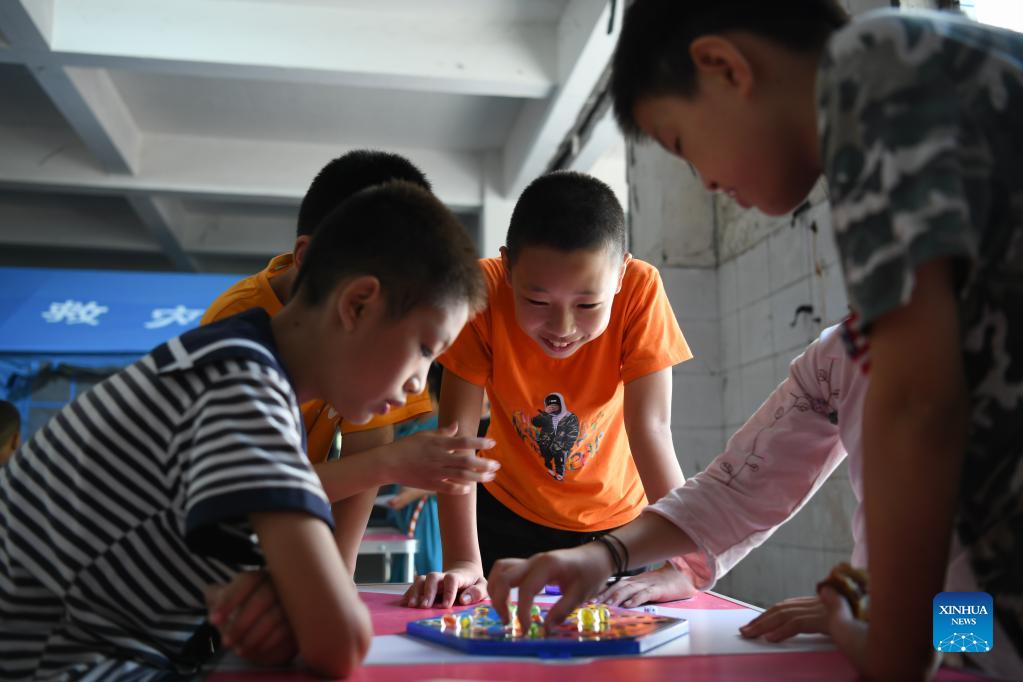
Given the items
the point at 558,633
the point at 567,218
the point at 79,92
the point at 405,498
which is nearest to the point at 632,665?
the point at 558,633

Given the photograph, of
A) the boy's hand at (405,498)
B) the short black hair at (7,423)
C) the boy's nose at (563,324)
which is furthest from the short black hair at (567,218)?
the short black hair at (7,423)

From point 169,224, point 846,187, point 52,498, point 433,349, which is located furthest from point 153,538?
point 169,224

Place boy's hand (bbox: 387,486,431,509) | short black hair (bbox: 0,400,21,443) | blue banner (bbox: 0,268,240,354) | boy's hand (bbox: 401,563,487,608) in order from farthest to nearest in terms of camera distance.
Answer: blue banner (bbox: 0,268,240,354) < boy's hand (bbox: 387,486,431,509) < short black hair (bbox: 0,400,21,443) < boy's hand (bbox: 401,563,487,608)

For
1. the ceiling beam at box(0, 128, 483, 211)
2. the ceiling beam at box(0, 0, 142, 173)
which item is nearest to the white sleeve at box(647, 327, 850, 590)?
the ceiling beam at box(0, 0, 142, 173)

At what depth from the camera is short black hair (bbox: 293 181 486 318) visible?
2.97 feet

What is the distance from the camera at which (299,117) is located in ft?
18.7

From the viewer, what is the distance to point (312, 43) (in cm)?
444

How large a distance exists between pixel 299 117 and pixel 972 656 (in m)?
5.61

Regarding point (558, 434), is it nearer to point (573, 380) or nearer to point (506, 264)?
point (573, 380)

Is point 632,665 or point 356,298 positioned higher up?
point 356,298

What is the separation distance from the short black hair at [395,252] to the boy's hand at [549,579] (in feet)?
0.93

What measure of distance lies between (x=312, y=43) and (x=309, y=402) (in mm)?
3473

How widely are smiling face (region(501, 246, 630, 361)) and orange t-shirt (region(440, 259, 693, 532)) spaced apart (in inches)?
4.2

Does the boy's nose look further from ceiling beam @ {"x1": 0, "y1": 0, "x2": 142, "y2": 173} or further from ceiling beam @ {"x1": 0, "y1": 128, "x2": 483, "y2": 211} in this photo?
ceiling beam @ {"x1": 0, "y1": 128, "x2": 483, "y2": 211}
